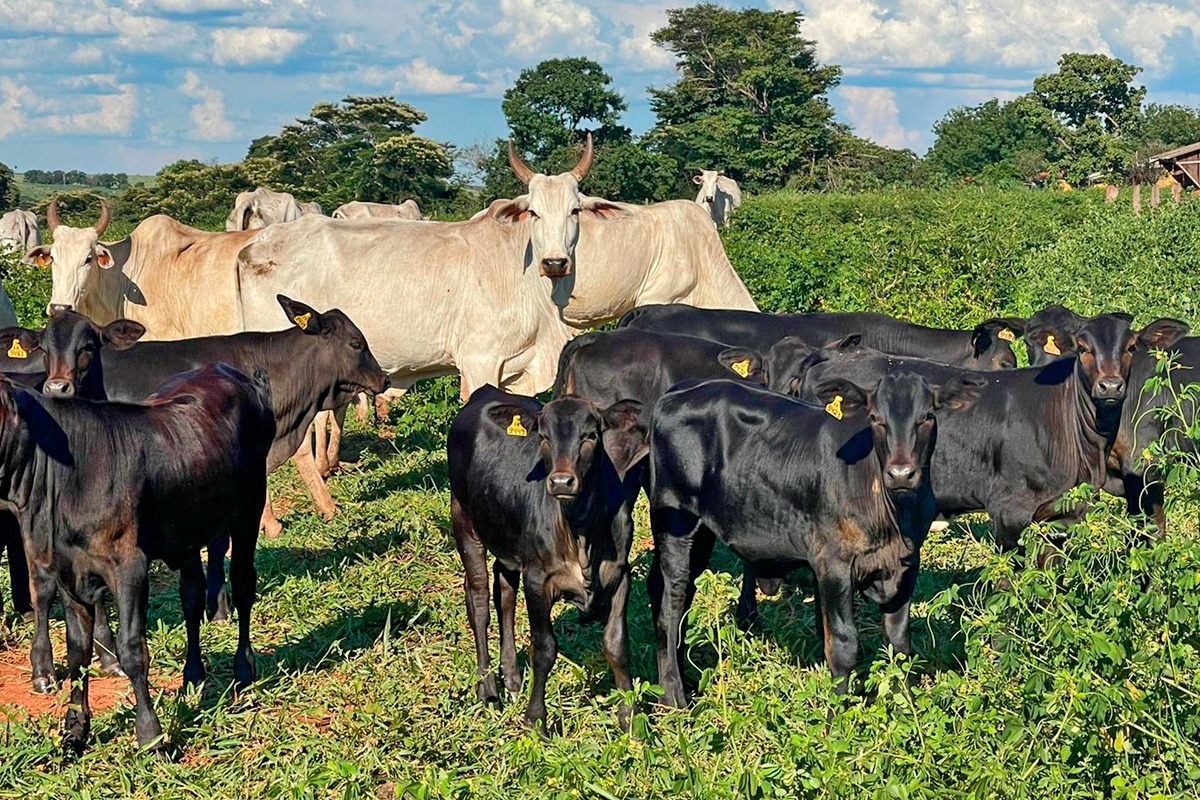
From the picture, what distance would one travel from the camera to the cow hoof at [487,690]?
6727mm

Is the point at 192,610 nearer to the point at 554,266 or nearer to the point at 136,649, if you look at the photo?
the point at 136,649

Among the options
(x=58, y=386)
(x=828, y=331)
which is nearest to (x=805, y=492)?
(x=58, y=386)

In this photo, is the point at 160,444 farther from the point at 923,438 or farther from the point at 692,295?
the point at 692,295

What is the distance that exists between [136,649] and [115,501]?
2.09 ft

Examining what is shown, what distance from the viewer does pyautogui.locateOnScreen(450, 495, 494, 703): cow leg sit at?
273 inches

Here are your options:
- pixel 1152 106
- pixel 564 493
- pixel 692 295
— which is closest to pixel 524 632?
pixel 564 493

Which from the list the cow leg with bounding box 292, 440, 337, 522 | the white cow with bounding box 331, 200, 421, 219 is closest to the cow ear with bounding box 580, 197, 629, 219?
the cow leg with bounding box 292, 440, 337, 522

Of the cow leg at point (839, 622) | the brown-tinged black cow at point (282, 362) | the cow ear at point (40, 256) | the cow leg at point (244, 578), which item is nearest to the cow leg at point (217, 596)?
the cow leg at point (244, 578)

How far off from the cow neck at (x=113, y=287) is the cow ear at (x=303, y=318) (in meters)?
4.00

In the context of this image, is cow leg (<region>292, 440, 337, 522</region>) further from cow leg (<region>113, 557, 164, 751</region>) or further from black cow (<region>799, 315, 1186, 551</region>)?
black cow (<region>799, 315, 1186, 551</region>)

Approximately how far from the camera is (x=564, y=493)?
19.5 ft

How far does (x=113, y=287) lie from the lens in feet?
42.8

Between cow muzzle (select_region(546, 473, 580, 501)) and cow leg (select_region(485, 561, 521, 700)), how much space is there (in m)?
1.06

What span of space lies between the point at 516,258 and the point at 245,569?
17.7ft
